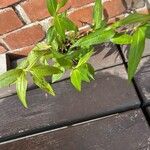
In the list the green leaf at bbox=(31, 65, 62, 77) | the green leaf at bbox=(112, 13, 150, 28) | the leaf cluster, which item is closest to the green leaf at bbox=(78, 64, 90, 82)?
the leaf cluster

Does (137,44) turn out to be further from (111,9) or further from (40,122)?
(40,122)

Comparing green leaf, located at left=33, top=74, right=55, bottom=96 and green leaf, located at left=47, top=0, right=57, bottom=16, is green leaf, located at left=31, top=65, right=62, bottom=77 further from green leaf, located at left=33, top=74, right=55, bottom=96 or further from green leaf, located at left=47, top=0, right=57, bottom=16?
green leaf, located at left=47, top=0, right=57, bottom=16

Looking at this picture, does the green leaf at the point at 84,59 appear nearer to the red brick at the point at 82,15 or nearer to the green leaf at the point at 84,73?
the green leaf at the point at 84,73

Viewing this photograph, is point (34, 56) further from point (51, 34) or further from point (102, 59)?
point (102, 59)

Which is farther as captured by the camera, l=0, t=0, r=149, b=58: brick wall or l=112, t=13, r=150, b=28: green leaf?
l=0, t=0, r=149, b=58: brick wall

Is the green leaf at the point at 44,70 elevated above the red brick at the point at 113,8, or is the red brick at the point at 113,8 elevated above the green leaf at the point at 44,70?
the green leaf at the point at 44,70

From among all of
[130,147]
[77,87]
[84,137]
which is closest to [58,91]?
[77,87]

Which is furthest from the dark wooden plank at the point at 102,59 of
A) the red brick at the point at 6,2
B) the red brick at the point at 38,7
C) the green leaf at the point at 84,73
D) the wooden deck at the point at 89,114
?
the red brick at the point at 6,2
